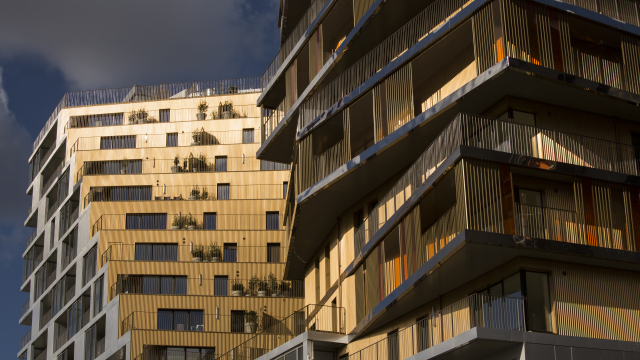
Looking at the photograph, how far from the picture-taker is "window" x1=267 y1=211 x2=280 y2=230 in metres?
54.0

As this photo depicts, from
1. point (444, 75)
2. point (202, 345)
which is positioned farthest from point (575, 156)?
point (202, 345)

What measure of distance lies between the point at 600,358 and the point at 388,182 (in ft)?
32.0

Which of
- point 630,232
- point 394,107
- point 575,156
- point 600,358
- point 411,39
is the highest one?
point 411,39

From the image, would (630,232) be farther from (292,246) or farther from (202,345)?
(202,345)

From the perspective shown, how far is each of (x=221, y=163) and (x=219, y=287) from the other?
11.2 m

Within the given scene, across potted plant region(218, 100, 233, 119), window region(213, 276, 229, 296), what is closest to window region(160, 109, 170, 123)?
potted plant region(218, 100, 233, 119)

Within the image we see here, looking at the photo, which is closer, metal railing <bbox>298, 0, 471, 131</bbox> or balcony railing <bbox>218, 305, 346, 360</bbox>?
metal railing <bbox>298, 0, 471, 131</bbox>

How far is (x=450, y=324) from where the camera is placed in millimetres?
23641

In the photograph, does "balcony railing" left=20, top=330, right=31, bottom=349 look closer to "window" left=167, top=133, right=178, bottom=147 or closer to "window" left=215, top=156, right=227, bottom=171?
"window" left=167, top=133, right=178, bottom=147

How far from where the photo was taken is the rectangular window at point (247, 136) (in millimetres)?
60200

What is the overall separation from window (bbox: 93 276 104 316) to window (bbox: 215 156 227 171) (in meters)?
11.6

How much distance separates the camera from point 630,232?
77.3ft

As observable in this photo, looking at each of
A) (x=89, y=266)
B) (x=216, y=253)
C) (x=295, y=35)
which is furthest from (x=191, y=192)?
(x=295, y=35)

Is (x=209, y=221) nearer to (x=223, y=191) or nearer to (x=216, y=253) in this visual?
(x=223, y=191)
